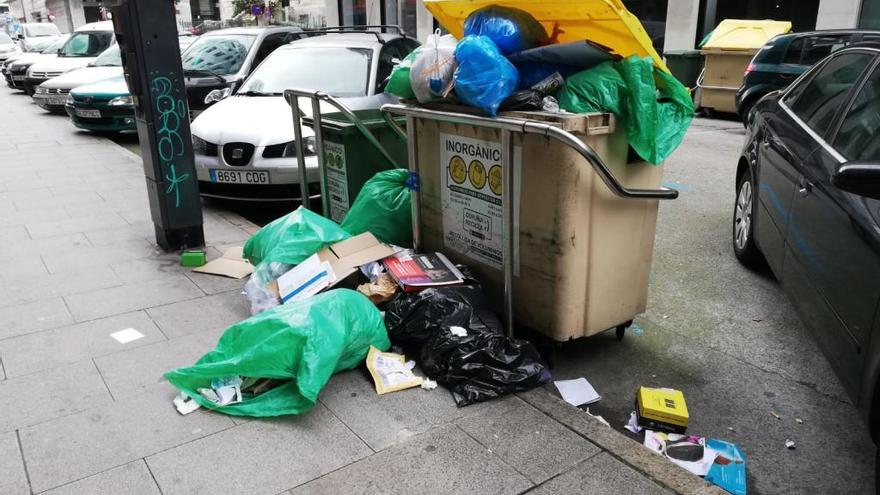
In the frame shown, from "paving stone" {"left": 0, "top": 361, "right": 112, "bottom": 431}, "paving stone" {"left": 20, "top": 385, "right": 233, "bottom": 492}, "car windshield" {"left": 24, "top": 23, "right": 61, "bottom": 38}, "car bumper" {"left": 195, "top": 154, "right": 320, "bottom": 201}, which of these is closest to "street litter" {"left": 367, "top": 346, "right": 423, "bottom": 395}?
"paving stone" {"left": 20, "top": 385, "right": 233, "bottom": 492}

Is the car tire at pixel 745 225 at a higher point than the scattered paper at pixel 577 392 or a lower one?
higher

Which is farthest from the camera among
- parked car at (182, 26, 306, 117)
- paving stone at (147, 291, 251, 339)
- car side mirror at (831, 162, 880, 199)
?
parked car at (182, 26, 306, 117)

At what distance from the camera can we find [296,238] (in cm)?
431

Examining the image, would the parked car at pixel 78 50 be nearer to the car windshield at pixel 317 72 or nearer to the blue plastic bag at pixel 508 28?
the car windshield at pixel 317 72

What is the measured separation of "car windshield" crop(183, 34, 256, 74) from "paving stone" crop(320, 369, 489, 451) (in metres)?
7.39

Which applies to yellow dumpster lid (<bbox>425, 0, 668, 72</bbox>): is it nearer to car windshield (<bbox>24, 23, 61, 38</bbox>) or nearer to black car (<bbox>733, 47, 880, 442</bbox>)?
black car (<bbox>733, 47, 880, 442</bbox>)

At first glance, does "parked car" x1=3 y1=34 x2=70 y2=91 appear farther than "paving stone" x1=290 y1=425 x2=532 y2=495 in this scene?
Yes

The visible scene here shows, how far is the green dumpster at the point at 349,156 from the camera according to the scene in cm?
521

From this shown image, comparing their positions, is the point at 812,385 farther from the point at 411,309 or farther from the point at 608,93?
the point at 411,309

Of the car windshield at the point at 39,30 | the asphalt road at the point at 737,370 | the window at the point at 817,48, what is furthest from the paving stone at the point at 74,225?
the car windshield at the point at 39,30

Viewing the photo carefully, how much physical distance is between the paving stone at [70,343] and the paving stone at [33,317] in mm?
97

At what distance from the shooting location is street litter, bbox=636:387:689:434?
315cm

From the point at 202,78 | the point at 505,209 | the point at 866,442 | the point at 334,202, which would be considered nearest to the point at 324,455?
the point at 505,209

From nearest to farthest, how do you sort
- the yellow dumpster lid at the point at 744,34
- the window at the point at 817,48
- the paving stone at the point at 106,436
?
the paving stone at the point at 106,436 → the window at the point at 817,48 → the yellow dumpster lid at the point at 744,34
